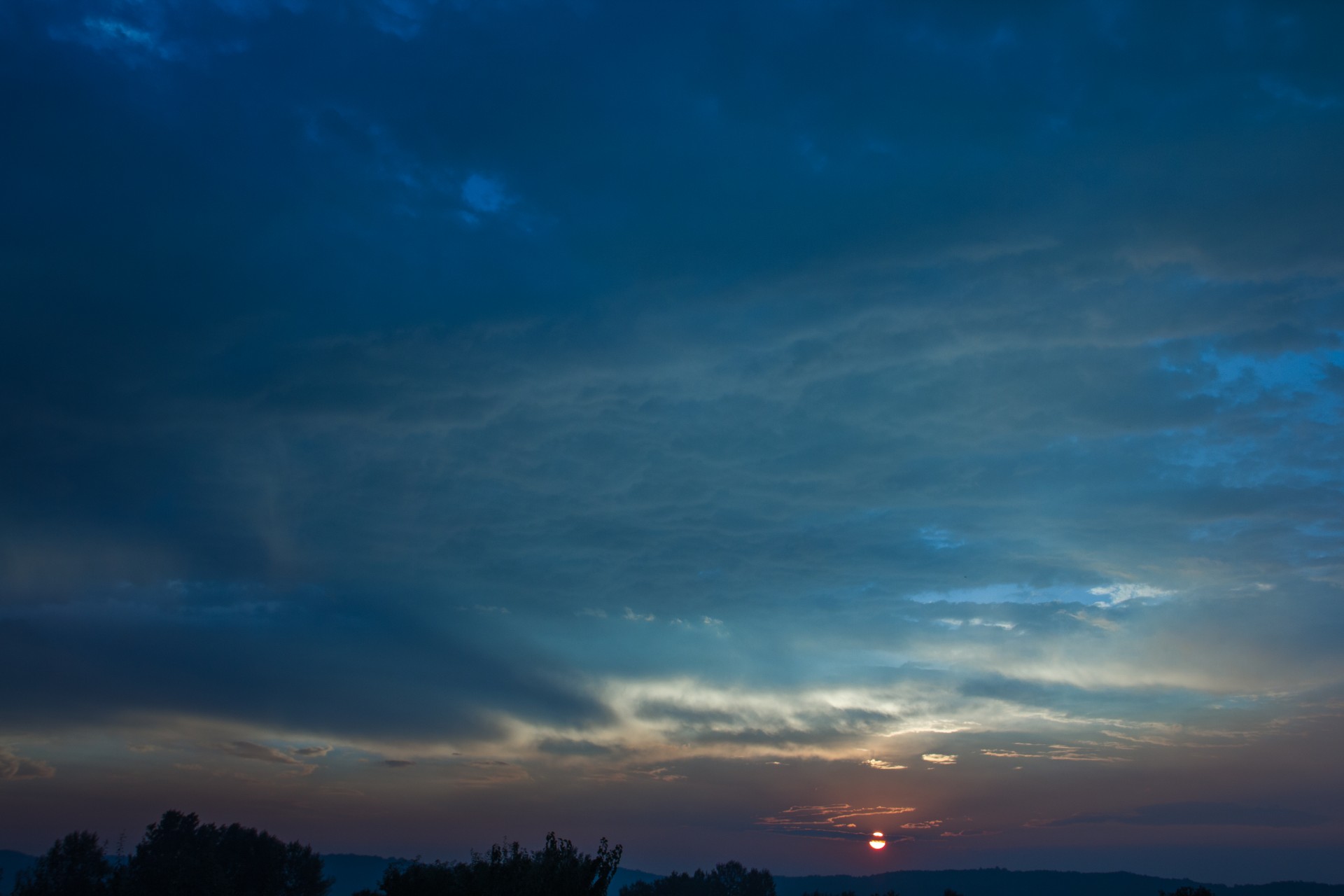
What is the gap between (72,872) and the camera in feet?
230

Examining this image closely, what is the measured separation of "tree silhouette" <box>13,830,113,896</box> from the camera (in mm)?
68125

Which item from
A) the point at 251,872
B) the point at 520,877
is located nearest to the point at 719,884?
the point at 251,872

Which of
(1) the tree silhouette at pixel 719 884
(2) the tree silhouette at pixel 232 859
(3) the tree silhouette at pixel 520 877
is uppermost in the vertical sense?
(3) the tree silhouette at pixel 520 877

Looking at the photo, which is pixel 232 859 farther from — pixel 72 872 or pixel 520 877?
pixel 520 877

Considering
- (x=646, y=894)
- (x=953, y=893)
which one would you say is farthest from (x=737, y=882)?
(x=953, y=893)

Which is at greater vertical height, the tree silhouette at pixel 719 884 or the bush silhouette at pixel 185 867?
the bush silhouette at pixel 185 867

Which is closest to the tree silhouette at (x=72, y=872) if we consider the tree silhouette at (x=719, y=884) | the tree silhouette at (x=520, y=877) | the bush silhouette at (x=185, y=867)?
the bush silhouette at (x=185, y=867)

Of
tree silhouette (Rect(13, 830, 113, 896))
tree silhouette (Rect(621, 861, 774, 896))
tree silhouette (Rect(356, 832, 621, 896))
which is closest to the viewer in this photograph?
tree silhouette (Rect(356, 832, 621, 896))

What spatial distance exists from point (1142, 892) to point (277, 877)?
200834mm

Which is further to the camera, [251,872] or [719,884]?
[719,884]

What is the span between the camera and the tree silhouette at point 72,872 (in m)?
68.1

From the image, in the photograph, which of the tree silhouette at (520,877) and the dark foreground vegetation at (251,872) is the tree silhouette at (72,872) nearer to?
the dark foreground vegetation at (251,872)

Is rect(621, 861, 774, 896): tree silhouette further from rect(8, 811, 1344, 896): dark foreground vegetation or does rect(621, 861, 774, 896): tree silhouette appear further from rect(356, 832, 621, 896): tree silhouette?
rect(356, 832, 621, 896): tree silhouette

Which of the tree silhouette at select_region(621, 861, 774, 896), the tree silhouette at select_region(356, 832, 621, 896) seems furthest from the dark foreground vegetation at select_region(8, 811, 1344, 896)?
the tree silhouette at select_region(621, 861, 774, 896)
